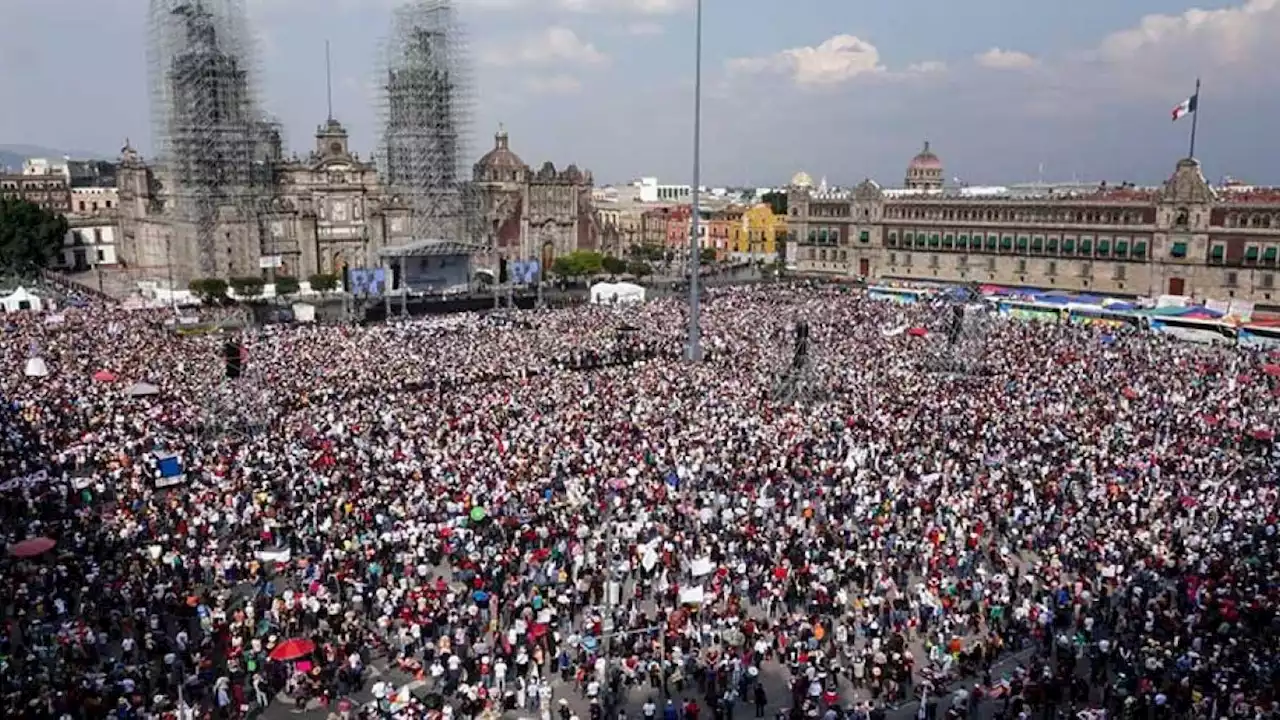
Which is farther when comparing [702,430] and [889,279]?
[889,279]

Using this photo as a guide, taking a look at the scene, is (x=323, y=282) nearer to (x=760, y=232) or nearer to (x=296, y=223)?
(x=296, y=223)

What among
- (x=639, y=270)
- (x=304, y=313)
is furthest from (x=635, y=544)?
(x=639, y=270)

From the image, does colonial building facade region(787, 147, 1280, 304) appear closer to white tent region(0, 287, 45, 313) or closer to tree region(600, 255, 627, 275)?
tree region(600, 255, 627, 275)

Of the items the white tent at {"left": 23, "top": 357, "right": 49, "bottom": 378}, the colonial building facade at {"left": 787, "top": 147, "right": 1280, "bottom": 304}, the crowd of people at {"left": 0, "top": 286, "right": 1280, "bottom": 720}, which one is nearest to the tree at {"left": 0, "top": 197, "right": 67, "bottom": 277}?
the white tent at {"left": 23, "top": 357, "right": 49, "bottom": 378}

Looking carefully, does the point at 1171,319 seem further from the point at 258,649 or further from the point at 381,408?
the point at 258,649

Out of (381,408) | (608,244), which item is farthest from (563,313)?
(608,244)

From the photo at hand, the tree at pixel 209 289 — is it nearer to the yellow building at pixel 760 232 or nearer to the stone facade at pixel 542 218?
the stone facade at pixel 542 218
